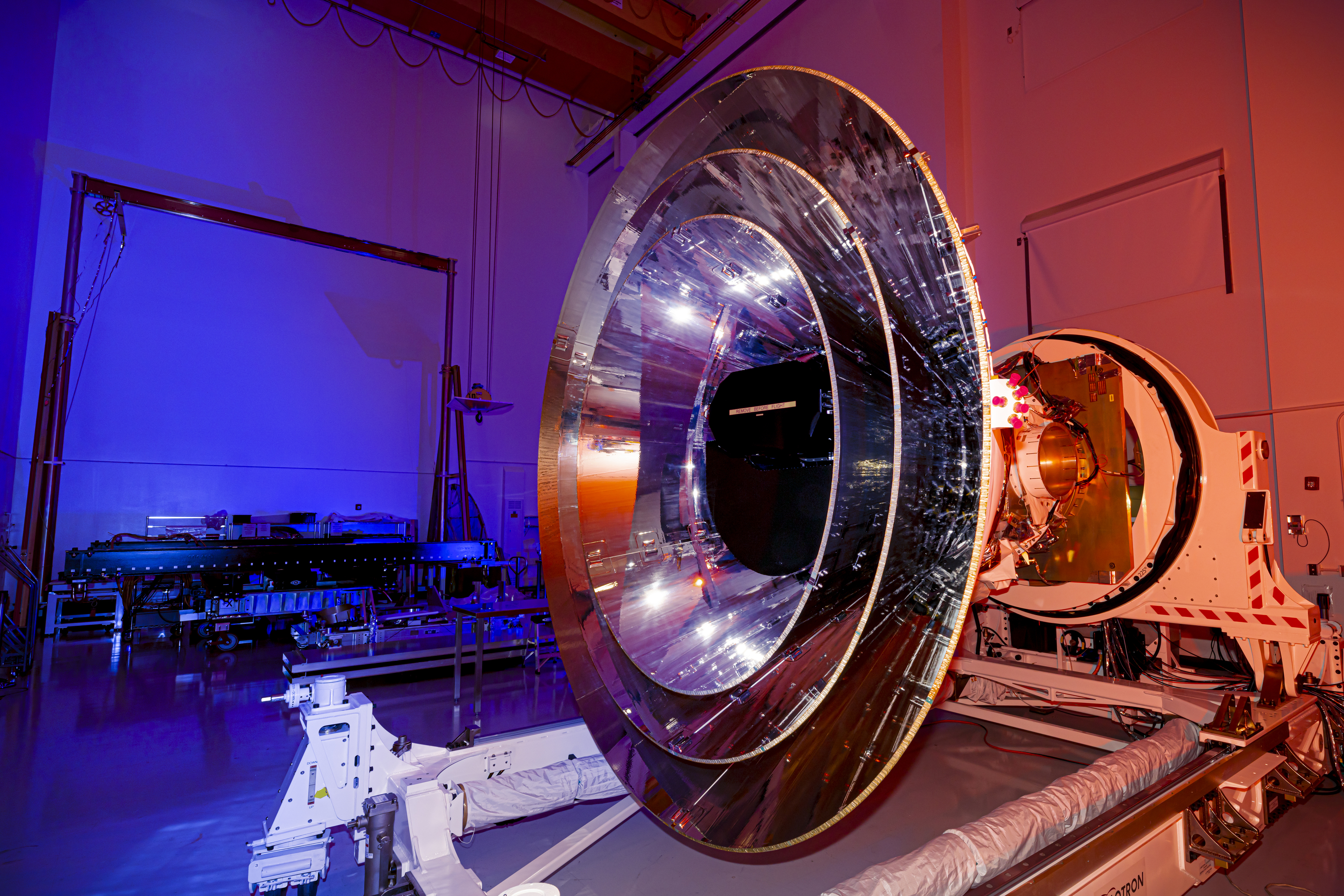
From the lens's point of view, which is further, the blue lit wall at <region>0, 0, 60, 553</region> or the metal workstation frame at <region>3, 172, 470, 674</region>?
the metal workstation frame at <region>3, 172, 470, 674</region>

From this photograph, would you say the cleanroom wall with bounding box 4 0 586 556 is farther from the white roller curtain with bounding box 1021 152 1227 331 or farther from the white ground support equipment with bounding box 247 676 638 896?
the white ground support equipment with bounding box 247 676 638 896

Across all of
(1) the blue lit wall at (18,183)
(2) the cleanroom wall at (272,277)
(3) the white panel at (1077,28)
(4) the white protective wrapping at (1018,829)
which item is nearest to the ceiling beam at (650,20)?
(2) the cleanroom wall at (272,277)

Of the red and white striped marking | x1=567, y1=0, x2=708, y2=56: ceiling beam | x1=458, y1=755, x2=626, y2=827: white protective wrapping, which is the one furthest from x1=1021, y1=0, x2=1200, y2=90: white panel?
x1=458, y1=755, x2=626, y2=827: white protective wrapping

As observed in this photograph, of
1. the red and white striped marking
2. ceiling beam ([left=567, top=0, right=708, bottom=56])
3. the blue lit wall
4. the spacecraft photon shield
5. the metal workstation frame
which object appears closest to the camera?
the spacecraft photon shield

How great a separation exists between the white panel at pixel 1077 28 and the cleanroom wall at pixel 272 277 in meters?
7.16

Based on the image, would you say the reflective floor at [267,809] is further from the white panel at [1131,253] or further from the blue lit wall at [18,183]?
the blue lit wall at [18,183]

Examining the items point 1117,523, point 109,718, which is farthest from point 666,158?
point 109,718

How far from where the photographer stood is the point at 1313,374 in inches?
160

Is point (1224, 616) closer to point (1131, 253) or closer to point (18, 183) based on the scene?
point (1131, 253)

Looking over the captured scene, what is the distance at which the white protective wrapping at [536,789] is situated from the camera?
1.89m

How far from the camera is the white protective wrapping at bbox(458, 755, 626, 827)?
6.21 ft

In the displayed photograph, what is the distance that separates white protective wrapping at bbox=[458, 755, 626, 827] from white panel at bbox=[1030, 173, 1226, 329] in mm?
4954

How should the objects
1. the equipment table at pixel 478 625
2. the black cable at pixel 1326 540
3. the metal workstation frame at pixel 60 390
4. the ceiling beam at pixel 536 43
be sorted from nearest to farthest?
the equipment table at pixel 478 625, the black cable at pixel 1326 540, the metal workstation frame at pixel 60 390, the ceiling beam at pixel 536 43

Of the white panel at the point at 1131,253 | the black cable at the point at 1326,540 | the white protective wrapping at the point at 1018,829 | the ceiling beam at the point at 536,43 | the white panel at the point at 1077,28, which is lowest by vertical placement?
the white protective wrapping at the point at 1018,829
